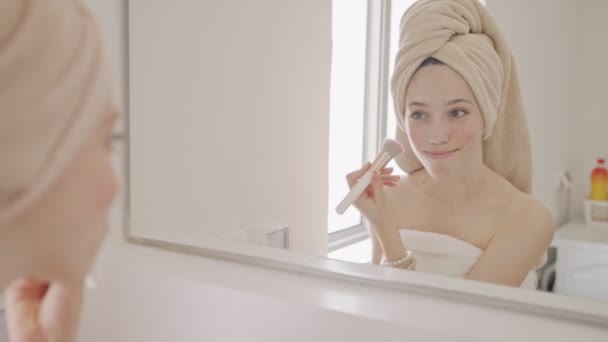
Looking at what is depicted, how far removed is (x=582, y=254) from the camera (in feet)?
1.96

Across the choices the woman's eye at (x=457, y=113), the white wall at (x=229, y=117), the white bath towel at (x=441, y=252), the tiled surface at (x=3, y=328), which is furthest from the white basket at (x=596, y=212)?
the tiled surface at (x=3, y=328)

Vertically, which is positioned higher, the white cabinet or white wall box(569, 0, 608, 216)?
white wall box(569, 0, 608, 216)

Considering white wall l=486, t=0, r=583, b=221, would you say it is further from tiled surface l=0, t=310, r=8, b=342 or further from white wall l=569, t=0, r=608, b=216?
tiled surface l=0, t=310, r=8, b=342

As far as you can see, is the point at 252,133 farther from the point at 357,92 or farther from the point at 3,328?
the point at 3,328

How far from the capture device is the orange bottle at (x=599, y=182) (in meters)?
0.62

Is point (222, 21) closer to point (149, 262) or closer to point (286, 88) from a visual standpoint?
point (286, 88)

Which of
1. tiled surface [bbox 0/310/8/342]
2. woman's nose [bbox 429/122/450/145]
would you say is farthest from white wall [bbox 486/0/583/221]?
tiled surface [bbox 0/310/8/342]

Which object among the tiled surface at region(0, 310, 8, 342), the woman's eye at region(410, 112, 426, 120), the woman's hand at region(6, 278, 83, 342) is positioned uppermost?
the woman's eye at region(410, 112, 426, 120)

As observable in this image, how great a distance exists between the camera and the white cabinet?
53 centimetres

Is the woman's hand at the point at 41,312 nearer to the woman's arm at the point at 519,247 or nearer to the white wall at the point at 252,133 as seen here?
the white wall at the point at 252,133

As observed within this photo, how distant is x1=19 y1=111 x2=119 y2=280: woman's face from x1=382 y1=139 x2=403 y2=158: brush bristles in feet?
1.46

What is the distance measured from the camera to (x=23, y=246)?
0.22m

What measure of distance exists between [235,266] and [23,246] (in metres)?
0.33

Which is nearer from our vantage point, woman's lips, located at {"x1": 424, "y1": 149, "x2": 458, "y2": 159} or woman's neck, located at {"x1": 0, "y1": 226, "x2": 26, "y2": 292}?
woman's neck, located at {"x1": 0, "y1": 226, "x2": 26, "y2": 292}
